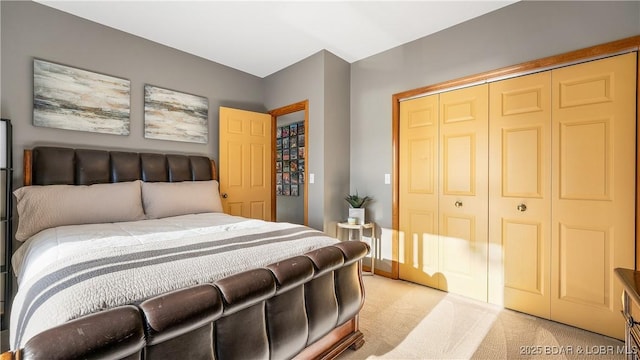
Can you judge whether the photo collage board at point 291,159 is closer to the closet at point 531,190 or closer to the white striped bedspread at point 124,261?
the closet at point 531,190

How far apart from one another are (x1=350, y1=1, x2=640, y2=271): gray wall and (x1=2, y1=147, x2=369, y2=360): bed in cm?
165

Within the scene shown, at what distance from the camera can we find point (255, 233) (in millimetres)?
1723

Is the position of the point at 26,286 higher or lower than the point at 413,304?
higher

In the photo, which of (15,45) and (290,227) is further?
(15,45)

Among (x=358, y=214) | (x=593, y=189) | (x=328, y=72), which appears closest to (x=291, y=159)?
(x=328, y=72)

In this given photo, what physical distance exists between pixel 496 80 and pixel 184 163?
3.18m

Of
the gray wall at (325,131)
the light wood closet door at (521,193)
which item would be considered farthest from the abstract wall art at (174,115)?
the light wood closet door at (521,193)

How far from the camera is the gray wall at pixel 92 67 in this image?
2.25 meters

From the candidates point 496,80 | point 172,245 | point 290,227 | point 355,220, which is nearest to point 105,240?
point 172,245

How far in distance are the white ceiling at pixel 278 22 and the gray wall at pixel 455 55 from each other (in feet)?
0.43

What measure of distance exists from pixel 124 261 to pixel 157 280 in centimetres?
24

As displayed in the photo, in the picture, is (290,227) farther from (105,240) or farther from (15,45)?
(15,45)

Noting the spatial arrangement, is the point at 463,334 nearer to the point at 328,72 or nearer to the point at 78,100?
the point at 328,72

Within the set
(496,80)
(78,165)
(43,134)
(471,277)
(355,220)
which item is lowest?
(471,277)
